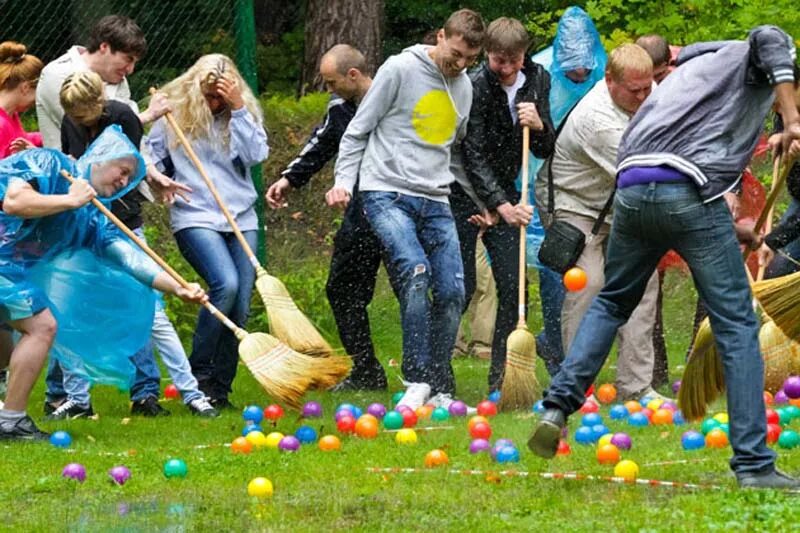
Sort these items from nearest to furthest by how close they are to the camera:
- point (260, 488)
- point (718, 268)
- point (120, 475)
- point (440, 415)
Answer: point (718, 268) < point (260, 488) < point (120, 475) < point (440, 415)

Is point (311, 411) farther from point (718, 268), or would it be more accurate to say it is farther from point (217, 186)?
point (718, 268)

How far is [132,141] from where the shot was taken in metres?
8.67

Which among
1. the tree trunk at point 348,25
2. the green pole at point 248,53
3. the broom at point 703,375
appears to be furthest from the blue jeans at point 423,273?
the tree trunk at point 348,25

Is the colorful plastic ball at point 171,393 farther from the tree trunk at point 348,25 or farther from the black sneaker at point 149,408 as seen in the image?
the tree trunk at point 348,25

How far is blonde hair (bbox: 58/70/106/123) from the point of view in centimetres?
820

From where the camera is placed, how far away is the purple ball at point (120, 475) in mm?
6641

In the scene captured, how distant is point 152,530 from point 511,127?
4.33 metres

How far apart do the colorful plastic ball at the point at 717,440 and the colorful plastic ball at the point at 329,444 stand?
1655 mm

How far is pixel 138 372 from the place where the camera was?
355 inches

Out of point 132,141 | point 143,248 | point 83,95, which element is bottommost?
point 143,248

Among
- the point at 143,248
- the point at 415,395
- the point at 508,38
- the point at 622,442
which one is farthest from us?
the point at 508,38

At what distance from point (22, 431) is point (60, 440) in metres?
0.28

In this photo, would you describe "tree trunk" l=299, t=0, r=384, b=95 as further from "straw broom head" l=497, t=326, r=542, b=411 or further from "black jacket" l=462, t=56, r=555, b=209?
"straw broom head" l=497, t=326, r=542, b=411

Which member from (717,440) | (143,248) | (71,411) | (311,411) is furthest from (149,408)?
(717,440)
